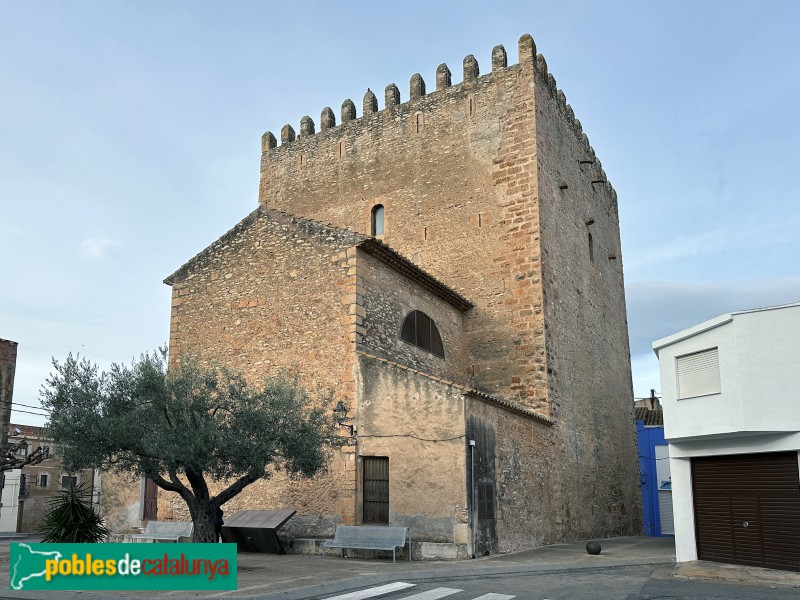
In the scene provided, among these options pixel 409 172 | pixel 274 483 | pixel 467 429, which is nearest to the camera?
pixel 467 429

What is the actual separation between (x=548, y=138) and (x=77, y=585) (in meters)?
18.2

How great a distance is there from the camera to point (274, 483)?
16.7 m

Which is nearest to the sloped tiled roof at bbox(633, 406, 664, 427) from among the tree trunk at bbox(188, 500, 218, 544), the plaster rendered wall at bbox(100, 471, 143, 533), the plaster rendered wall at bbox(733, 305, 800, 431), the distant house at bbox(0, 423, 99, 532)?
the plaster rendered wall at bbox(733, 305, 800, 431)

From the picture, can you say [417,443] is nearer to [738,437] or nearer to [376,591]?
[376,591]

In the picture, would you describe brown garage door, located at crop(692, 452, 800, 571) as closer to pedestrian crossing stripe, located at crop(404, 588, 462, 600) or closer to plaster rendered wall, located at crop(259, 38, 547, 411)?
plaster rendered wall, located at crop(259, 38, 547, 411)

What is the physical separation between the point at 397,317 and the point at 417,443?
3.78 meters

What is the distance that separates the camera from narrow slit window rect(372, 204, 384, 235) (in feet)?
79.1

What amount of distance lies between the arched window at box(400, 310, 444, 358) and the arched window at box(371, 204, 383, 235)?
5.47m

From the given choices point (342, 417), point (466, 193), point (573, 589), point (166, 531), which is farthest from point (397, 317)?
point (573, 589)

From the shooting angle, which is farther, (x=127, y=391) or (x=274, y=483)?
(x=274, y=483)

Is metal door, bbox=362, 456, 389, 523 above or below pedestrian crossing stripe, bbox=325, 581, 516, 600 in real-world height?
above

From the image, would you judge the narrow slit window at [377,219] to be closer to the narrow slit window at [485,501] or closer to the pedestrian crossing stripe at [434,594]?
the narrow slit window at [485,501]

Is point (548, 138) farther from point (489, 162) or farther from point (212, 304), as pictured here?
point (212, 304)

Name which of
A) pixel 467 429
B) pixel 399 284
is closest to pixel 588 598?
pixel 467 429
